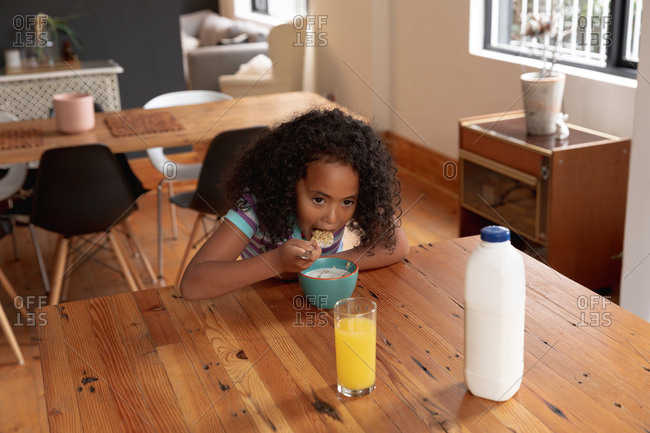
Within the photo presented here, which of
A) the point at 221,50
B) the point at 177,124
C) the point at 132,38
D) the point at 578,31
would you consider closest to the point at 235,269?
the point at 177,124

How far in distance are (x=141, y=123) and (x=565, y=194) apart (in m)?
1.61

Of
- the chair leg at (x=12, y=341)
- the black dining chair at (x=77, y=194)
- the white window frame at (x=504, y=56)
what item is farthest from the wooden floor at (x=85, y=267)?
the white window frame at (x=504, y=56)

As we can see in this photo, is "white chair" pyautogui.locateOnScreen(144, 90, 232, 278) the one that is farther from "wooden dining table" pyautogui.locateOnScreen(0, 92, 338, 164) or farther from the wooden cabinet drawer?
the wooden cabinet drawer

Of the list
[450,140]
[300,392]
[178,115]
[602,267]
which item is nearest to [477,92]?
[450,140]

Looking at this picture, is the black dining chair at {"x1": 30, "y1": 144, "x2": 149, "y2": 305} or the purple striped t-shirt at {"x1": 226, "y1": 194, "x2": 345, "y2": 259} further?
the black dining chair at {"x1": 30, "y1": 144, "x2": 149, "y2": 305}

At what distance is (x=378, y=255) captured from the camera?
1356 mm

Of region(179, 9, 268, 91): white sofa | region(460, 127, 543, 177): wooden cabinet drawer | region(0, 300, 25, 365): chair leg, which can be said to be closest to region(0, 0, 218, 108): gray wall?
region(179, 9, 268, 91): white sofa

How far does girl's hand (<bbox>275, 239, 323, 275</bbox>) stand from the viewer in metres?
1.16

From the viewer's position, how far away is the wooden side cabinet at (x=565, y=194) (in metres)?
2.55

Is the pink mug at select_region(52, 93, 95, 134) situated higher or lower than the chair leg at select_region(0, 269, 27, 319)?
higher

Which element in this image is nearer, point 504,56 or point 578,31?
point 578,31

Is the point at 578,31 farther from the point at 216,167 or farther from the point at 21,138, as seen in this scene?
the point at 21,138

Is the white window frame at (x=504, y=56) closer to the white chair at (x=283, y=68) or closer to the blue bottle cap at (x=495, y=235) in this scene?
the white chair at (x=283, y=68)

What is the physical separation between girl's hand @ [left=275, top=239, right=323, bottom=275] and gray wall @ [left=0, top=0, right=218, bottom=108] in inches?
140
